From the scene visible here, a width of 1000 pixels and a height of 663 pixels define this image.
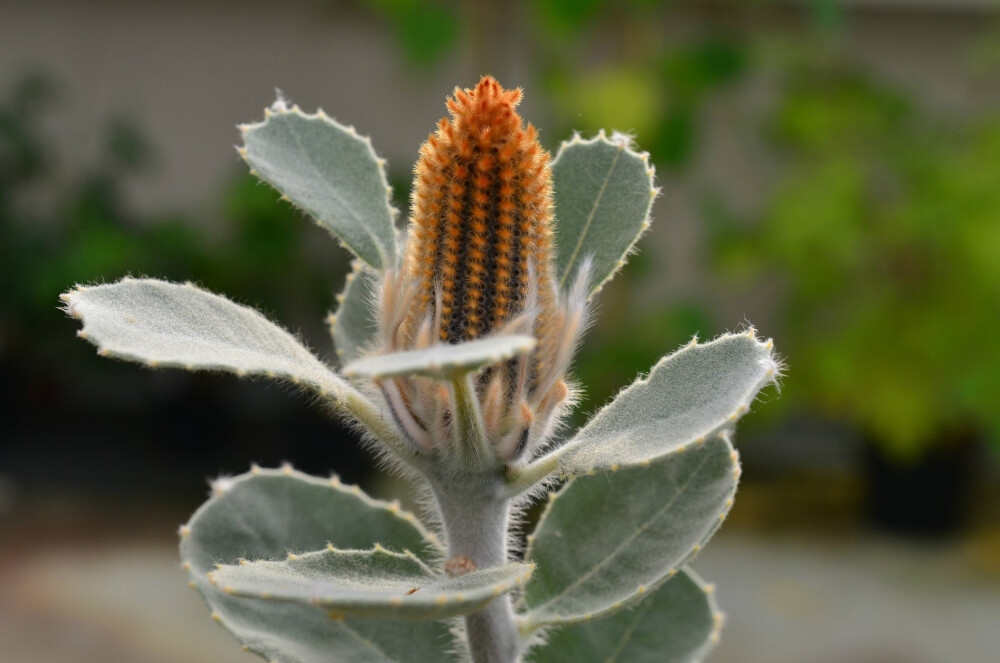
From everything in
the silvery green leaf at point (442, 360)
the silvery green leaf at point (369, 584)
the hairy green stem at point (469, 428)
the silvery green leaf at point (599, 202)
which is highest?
the silvery green leaf at point (599, 202)

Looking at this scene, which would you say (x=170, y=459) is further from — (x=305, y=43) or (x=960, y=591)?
(x=960, y=591)

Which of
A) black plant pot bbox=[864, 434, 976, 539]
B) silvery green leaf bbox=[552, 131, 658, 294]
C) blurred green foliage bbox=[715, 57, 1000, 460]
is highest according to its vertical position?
blurred green foliage bbox=[715, 57, 1000, 460]

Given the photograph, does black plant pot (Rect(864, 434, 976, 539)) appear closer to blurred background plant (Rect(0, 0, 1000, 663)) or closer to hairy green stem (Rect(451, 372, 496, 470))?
blurred background plant (Rect(0, 0, 1000, 663))

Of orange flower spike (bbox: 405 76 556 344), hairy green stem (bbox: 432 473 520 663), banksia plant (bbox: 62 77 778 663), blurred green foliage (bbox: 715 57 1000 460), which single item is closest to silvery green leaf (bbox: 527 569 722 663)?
banksia plant (bbox: 62 77 778 663)

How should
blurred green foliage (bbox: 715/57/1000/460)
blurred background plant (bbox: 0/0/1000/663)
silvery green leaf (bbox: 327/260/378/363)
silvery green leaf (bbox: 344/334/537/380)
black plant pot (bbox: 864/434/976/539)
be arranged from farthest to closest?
1. black plant pot (bbox: 864/434/976/539)
2. blurred green foliage (bbox: 715/57/1000/460)
3. blurred background plant (bbox: 0/0/1000/663)
4. silvery green leaf (bbox: 327/260/378/363)
5. silvery green leaf (bbox: 344/334/537/380)

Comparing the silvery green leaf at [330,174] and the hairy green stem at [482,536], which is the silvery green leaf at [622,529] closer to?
the hairy green stem at [482,536]

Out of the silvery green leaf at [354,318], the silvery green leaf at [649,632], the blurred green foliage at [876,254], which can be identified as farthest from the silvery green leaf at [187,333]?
the blurred green foliage at [876,254]

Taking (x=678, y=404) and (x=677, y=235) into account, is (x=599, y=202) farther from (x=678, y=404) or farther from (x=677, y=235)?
(x=677, y=235)
